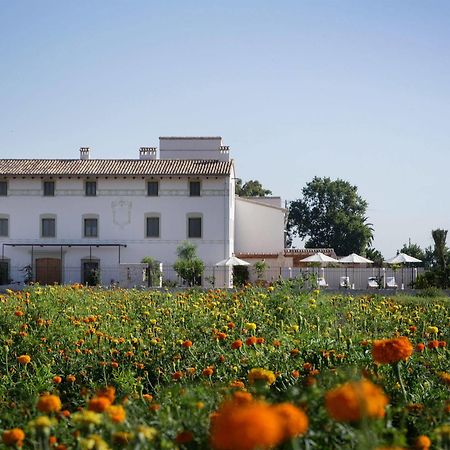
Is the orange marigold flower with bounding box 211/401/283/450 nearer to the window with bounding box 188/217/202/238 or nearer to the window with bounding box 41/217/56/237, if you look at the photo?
the window with bounding box 188/217/202/238

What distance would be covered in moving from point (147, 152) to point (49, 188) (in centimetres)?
623

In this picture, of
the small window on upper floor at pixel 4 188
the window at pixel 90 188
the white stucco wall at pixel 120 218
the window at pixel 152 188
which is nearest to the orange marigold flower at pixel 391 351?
the white stucco wall at pixel 120 218

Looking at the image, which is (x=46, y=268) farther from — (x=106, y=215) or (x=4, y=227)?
(x=106, y=215)

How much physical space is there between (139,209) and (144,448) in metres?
41.8

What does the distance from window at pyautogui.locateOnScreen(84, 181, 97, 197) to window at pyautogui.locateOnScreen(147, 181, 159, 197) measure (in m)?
3.07

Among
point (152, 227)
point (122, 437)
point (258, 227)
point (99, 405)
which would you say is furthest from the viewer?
point (258, 227)

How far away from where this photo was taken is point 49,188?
149ft

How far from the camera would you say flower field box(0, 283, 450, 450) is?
3168 mm

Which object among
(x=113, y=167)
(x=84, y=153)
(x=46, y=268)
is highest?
(x=84, y=153)

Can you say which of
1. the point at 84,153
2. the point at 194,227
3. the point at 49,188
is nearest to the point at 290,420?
the point at 194,227

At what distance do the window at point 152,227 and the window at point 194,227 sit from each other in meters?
1.85

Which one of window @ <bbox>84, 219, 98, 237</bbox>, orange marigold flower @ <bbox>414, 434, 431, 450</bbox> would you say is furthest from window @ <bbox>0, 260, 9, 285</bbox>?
orange marigold flower @ <bbox>414, 434, 431, 450</bbox>

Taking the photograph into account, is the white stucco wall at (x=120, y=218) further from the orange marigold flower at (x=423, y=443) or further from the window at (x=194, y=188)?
the orange marigold flower at (x=423, y=443)

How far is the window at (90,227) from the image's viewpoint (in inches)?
1767
